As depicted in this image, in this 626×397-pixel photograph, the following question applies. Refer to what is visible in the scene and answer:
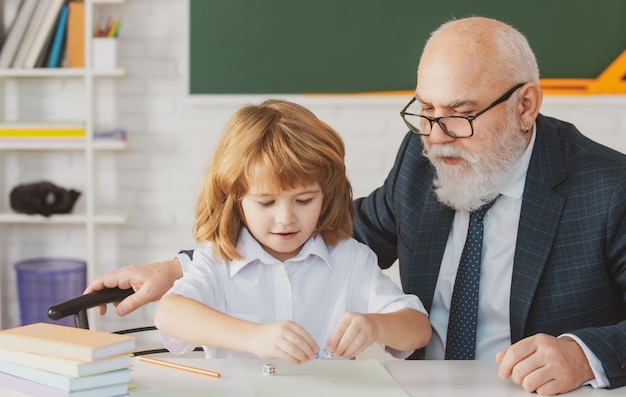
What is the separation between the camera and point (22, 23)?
12.1 ft

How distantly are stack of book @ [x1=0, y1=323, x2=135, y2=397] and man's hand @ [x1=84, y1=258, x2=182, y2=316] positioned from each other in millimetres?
490

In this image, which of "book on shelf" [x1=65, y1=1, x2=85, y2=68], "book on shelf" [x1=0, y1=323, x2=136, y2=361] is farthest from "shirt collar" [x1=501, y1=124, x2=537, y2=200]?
"book on shelf" [x1=65, y1=1, x2=85, y2=68]

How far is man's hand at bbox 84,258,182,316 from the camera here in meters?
1.85

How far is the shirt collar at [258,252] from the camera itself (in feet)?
5.77

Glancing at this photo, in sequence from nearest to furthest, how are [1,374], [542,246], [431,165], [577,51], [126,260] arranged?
[1,374] < [542,246] < [431,165] < [577,51] < [126,260]

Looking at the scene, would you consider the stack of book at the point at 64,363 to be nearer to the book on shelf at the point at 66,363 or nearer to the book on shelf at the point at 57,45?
the book on shelf at the point at 66,363

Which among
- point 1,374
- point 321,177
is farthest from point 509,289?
point 1,374

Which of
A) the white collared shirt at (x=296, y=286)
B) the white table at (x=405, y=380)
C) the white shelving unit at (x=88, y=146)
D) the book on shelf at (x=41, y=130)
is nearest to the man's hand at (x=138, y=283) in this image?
the white collared shirt at (x=296, y=286)

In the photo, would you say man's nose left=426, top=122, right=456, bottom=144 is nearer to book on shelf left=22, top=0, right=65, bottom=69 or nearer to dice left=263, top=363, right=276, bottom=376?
dice left=263, top=363, right=276, bottom=376

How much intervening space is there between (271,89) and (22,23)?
3.48 feet

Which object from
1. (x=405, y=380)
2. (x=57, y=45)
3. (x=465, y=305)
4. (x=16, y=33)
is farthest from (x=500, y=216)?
(x=16, y=33)

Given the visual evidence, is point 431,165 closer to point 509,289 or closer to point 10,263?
point 509,289

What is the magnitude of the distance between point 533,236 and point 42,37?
2.55 metres

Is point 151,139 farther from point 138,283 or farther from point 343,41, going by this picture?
point 138,283
